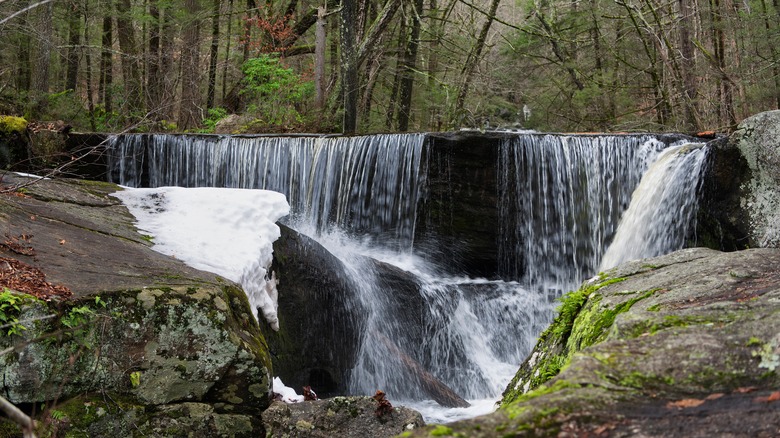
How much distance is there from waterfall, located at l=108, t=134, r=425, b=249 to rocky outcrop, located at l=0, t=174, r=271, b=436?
661cm

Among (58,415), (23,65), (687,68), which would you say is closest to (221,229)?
(58,415)

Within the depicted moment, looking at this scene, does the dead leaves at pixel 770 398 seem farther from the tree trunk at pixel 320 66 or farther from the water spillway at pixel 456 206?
the tree trunk at pixel 320 66

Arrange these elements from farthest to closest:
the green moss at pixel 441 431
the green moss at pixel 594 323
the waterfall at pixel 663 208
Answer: the waterfall at pixel 663 208
the green moss at pixel 594 323
the green moss at pixel 441 431

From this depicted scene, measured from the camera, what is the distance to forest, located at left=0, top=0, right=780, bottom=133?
1376 cm

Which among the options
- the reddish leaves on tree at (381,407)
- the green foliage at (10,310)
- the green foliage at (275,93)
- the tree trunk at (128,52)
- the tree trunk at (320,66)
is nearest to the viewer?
the green foliage at (10,310)

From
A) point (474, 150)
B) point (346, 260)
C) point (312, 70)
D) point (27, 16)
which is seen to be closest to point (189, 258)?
point (346, 260)

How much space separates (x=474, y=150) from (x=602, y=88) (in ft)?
23.4

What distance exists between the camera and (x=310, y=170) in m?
11.4

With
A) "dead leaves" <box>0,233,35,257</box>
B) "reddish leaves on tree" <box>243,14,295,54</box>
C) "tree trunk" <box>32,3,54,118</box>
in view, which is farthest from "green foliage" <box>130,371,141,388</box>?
"reddish leaves on tree" <box>243,14,295,54</box>

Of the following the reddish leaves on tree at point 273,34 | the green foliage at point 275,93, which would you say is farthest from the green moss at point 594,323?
the reddish leaves on tree at point 273,34

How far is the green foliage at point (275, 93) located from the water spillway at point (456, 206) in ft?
11.8

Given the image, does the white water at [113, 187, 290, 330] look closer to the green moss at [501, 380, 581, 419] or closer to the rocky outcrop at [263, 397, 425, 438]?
the rocky outcrop at [263, 397, 425, 438]

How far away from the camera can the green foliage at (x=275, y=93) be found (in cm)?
1533

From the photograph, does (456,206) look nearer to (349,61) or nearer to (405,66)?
(349,61)
